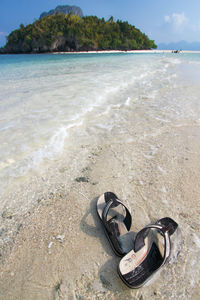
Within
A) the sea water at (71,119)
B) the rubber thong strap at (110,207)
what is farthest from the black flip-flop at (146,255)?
the sea water at (71,119)

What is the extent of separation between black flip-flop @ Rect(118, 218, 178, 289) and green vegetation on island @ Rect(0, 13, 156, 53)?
3712 inches

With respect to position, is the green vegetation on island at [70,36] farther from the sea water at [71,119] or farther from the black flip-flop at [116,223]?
the black flip-flop at [116,223]

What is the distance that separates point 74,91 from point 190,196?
585 cm

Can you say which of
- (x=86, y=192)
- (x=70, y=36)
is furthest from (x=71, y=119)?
(x=70, y=36)

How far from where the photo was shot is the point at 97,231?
5.41ft

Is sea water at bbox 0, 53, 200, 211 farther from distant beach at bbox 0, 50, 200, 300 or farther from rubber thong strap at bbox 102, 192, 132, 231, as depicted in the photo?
rubber thong strap at bbox 102, 192, 132, 231

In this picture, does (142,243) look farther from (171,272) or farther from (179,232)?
(179,232)

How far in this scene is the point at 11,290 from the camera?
1.22 meters

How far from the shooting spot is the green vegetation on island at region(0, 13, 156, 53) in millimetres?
79188

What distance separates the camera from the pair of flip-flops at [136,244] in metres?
1.30

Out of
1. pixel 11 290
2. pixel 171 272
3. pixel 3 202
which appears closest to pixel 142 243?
pixel 171 272

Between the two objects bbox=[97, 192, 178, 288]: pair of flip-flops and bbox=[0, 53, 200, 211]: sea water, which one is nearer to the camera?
bbox=[97, 192, 178, 288]: pair of flip-flops

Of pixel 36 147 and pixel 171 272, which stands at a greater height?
pixel 36 147

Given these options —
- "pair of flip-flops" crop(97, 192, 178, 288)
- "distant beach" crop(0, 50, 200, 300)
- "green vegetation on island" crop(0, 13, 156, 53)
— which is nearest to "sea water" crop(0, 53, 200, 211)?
"distant beach" crop(0, 50, 200, 300)
